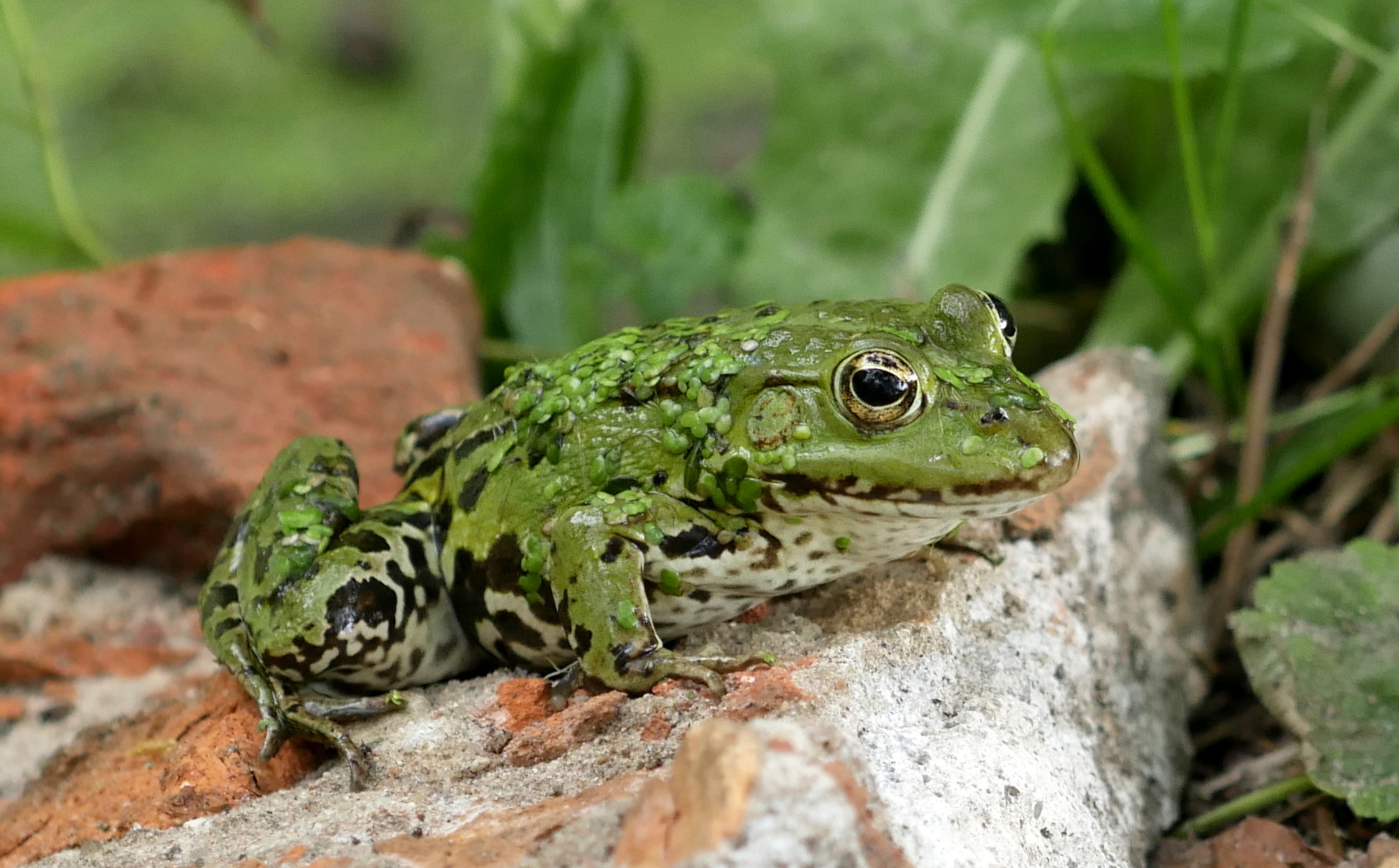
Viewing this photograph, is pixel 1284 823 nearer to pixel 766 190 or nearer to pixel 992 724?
pixel 992 724

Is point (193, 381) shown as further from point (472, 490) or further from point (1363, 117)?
point (1363, 117)

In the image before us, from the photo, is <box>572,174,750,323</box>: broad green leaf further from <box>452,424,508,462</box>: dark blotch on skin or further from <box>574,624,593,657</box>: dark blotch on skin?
<box>574,624,593,657</box>: dark blotch on skin

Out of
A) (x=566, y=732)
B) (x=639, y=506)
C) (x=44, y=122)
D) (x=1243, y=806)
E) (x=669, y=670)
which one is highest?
(x=44, y=122)

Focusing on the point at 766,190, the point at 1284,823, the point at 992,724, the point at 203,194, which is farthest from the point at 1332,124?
the point at 203,194

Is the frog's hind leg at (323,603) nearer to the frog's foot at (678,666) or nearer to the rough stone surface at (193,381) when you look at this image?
the frog's foot at (678,666)

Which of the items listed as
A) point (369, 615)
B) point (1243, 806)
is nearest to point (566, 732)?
point (369, 615)

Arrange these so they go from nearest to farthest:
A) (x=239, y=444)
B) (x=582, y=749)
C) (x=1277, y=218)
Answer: (x=582, y=749)
(x=239, y=444)
(x=1277, y=218)
